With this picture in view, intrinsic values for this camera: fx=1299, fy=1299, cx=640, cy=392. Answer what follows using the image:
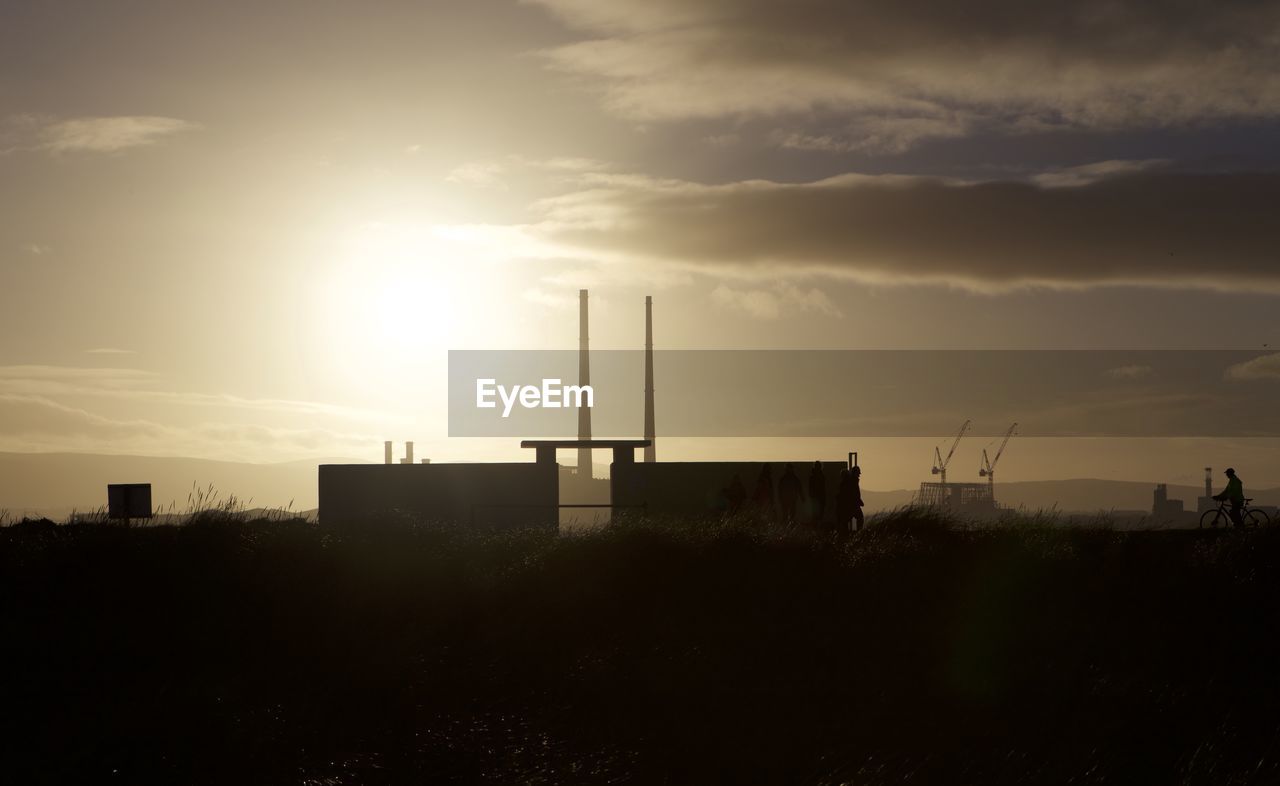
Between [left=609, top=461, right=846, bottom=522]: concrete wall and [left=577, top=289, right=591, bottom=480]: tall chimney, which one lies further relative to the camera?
[left=577, top=289, right=591, bottom=480]: tall chimney

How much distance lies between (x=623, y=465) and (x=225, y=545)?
20.6 meters

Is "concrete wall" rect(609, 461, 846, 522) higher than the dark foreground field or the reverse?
higher

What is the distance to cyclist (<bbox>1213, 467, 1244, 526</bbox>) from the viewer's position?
34.2 metres

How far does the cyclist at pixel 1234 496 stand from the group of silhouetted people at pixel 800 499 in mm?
9455

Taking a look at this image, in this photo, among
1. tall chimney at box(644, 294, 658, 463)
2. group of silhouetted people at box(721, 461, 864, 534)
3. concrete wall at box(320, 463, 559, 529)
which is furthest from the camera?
tall chimney at box(644, 294, 658, 463)

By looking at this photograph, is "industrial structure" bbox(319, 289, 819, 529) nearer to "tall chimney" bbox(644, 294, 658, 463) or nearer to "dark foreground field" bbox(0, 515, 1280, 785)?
"dark foreground field" bbox(0, 515, 1280, 785)

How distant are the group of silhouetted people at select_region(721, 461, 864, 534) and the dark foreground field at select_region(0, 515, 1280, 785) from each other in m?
3.16

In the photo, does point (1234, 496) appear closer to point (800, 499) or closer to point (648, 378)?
point (800, 499)

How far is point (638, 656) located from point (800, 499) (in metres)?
18.0

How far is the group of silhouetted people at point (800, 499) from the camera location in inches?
1331

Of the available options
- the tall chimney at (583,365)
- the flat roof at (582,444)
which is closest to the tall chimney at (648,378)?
the tall chimney at (583,365)

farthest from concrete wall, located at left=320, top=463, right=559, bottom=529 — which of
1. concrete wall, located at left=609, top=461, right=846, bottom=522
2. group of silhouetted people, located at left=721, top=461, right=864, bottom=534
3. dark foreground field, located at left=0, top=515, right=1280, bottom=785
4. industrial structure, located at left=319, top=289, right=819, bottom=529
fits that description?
dark foreground field, located at left=0, top=515, right=1280, bottom=785

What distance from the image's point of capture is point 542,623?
2348 cm

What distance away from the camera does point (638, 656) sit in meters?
21.9
